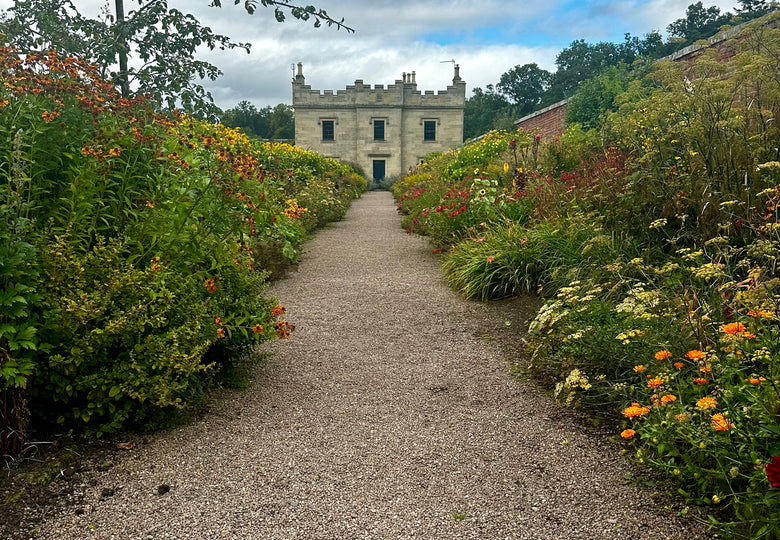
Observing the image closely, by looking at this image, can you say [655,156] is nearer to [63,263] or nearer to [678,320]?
[678,320]

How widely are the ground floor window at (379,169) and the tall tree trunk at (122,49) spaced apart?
35041 millimetres

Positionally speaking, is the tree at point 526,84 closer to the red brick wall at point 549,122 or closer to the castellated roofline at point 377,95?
the castellated roofline at point 377,95

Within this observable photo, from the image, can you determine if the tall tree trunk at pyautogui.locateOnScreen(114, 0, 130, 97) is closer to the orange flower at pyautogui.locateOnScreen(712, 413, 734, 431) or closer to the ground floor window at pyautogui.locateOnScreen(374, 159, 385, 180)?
the orange flower at pyautogui.locateOnScreen(712, 413, 734, 431)

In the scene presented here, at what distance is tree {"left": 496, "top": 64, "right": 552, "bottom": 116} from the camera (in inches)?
2368

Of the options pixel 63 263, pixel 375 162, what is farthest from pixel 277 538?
pixel 375 162

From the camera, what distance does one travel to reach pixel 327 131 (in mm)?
38719

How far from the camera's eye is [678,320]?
9.85ft

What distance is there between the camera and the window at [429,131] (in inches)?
1537

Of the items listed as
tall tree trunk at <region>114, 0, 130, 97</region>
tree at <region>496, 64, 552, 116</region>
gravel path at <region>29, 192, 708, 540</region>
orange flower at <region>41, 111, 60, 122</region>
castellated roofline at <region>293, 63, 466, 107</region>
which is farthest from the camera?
tree at <region>496, 64, 552, 116</region>

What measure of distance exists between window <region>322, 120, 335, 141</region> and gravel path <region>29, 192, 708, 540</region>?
117 feet

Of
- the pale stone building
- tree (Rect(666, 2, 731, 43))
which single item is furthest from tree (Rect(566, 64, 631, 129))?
tree (Rect(666, 2, 731, 43))

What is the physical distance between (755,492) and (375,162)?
38109 mm

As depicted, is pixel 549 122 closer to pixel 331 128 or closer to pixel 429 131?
pixel 429 131

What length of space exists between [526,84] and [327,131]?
98.9 ft
